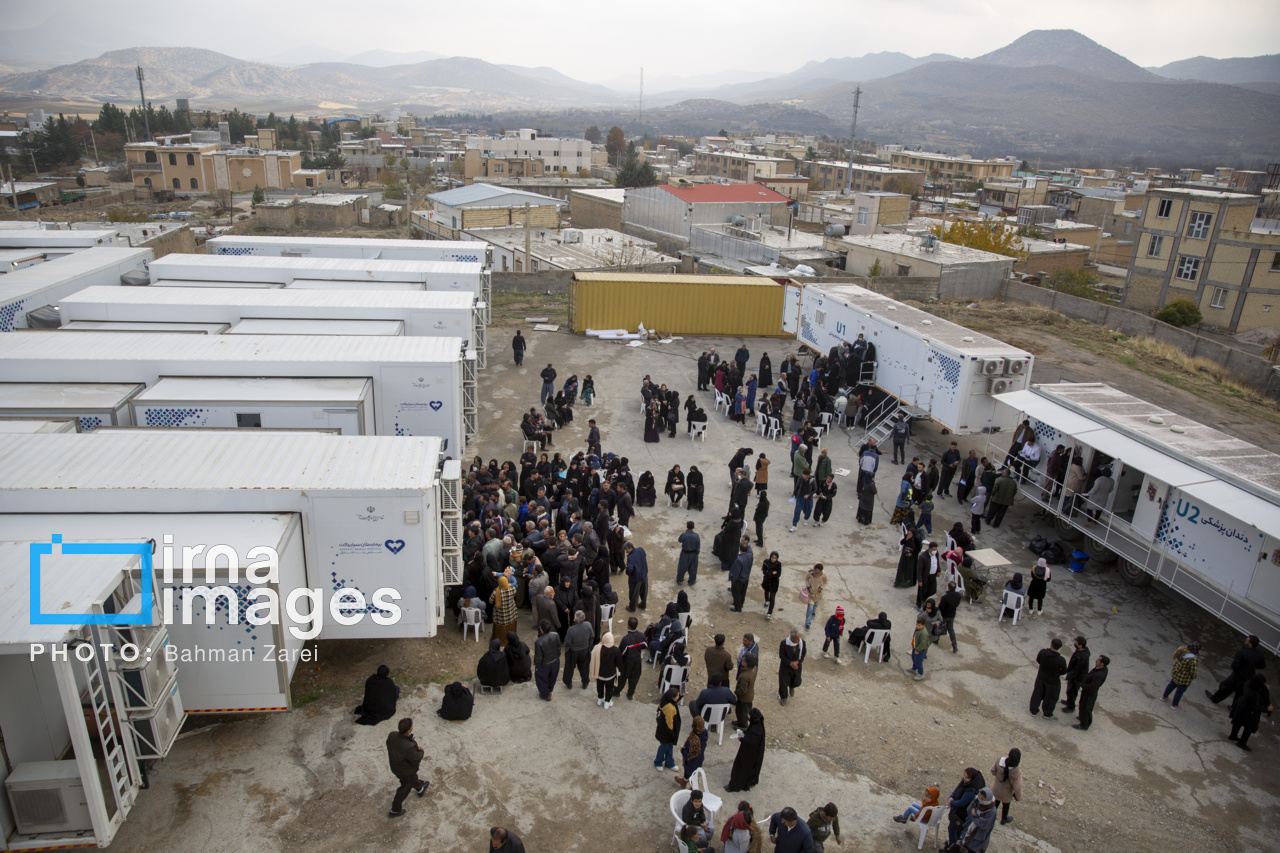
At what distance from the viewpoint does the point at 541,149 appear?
4520 inches

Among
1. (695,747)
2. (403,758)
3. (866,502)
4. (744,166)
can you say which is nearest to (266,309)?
(403,758)

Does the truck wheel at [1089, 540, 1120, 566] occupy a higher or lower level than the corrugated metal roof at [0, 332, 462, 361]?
lower

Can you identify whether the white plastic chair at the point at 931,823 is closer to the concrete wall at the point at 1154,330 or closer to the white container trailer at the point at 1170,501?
the white container trailer at the point at 1170,501

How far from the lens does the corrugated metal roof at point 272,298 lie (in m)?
17.0

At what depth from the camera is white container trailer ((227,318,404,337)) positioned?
1602 centimetres

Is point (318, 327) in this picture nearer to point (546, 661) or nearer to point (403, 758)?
point (546, 661)

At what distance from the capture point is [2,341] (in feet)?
44.9

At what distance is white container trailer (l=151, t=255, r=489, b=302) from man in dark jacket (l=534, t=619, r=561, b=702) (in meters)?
13.4

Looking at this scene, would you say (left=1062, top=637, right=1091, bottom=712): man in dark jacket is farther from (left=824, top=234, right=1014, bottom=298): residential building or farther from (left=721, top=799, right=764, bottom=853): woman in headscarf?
(left=824, top=234, right=1014, bottom=298): residential building

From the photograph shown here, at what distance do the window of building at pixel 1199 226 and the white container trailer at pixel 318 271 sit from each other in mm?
39673

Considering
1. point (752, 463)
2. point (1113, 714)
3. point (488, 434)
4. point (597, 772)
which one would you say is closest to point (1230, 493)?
point (1113, 714)

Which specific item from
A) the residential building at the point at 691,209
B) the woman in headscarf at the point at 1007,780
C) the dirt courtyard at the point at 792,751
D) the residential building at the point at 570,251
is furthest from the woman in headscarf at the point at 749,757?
the residential building at the point at 691,209

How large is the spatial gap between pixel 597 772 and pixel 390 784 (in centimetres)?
214

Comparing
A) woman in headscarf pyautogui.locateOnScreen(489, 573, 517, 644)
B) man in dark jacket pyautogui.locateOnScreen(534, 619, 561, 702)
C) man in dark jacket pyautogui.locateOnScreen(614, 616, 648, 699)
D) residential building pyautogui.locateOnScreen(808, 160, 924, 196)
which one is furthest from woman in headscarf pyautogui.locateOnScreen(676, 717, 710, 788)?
residential building pyautogui.locateOnScreen(808, 160, 924, 196)
